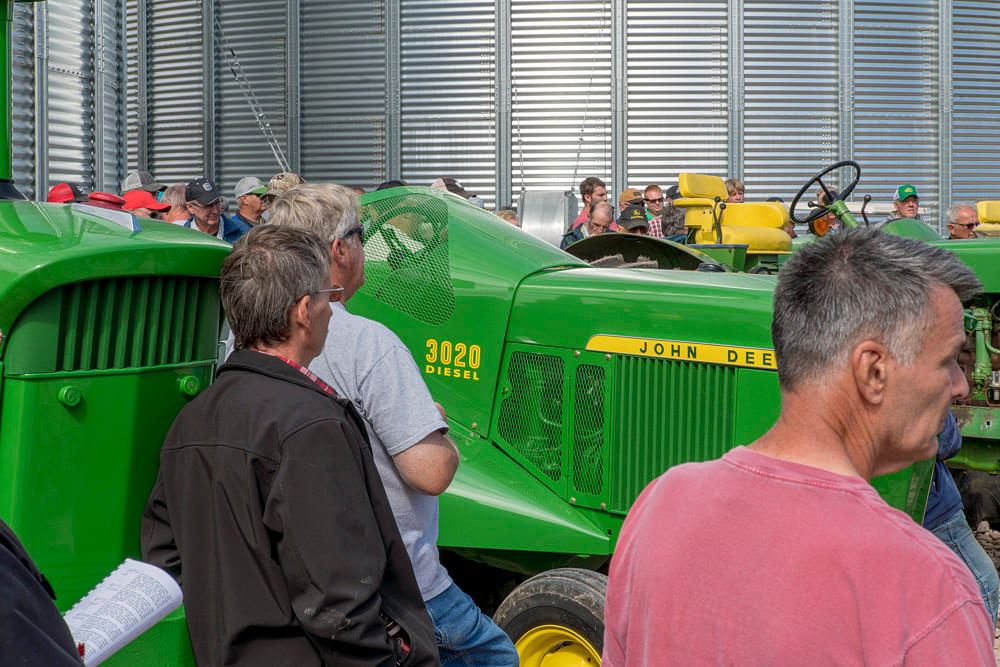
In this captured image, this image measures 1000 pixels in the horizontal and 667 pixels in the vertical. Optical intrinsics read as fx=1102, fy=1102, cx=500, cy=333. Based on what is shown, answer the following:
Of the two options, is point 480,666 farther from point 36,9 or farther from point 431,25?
point 431,25

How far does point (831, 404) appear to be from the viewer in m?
1.35

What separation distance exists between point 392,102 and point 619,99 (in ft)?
9.91

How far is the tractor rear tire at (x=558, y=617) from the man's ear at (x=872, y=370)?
222 cm

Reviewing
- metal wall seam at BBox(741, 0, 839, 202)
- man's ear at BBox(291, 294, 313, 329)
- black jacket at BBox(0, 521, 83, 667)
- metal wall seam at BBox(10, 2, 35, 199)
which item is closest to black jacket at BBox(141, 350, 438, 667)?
man's ear at BBox(291, 294, 313, 329)

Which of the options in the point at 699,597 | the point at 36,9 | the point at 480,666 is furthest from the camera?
the point at 36,9

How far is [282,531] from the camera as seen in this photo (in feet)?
6.09

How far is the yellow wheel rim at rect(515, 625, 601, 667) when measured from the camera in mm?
3543

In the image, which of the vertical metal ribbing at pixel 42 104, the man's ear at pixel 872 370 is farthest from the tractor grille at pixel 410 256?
the vertical metal ribbing at pixel 42 104

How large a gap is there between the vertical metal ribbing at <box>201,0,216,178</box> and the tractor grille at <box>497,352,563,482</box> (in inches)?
489

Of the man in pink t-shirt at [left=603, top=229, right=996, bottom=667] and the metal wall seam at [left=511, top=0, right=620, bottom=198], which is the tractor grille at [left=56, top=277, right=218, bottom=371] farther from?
the metal wall seam at [left=511, top=0, right=620, bottom=198]

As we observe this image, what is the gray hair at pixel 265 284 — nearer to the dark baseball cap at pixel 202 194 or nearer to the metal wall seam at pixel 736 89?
the dark baseball cap at pixel 202 194

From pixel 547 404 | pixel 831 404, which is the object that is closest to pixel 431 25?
pixel 547 404

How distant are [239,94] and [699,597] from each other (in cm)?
1512

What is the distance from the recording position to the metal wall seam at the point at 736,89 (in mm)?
14273
